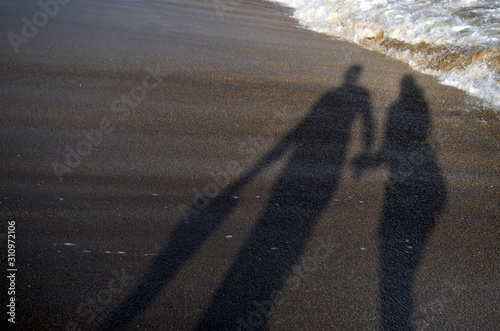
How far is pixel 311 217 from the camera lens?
312cm

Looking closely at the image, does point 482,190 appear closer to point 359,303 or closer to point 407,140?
point 407,140

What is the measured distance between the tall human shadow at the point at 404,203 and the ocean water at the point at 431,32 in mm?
1377

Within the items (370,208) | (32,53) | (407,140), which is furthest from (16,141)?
(407,140)

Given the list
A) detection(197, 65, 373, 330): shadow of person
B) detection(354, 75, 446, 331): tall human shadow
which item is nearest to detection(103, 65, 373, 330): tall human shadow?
detection(197, 65, 373, 330): shadow of person

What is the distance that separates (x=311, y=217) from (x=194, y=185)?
0.97 metres

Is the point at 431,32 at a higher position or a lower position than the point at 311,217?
higher

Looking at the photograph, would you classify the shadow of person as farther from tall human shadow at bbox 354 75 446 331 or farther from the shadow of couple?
tall human shadow at bbox 354 75 446 331

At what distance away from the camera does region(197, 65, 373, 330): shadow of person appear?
2.31 m

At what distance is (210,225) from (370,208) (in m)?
1.24

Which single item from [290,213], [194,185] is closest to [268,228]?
[290,213]

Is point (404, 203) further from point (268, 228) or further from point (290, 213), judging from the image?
point (268, 228)

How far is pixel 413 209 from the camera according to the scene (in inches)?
129

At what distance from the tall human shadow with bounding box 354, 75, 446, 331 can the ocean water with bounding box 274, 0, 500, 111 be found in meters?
1.38

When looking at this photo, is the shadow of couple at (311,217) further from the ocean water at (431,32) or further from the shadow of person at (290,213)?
the ocean water at (431,32)
